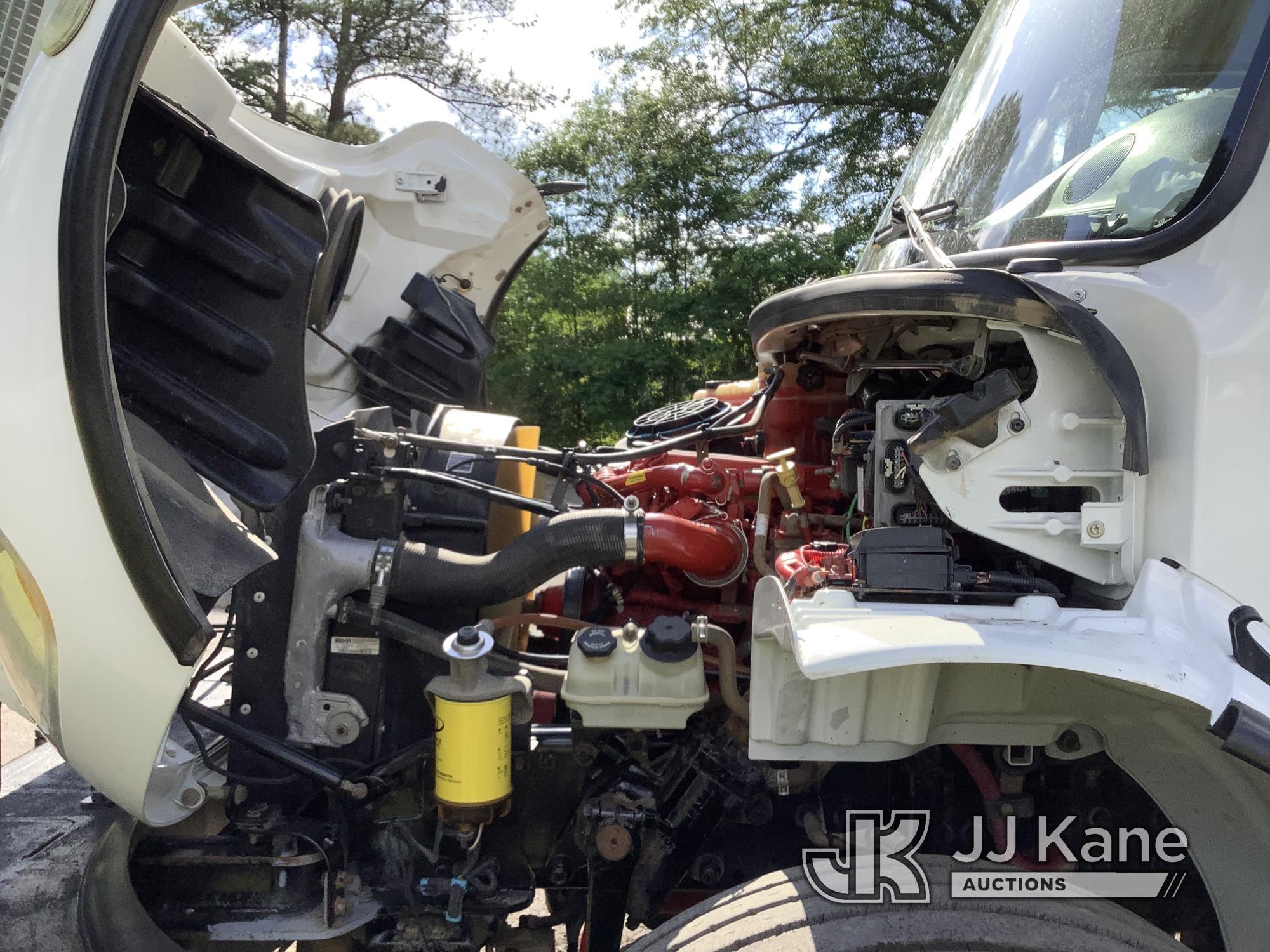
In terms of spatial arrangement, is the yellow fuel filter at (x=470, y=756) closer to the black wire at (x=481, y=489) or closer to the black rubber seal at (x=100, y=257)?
the black wire at (x=481, y=489)

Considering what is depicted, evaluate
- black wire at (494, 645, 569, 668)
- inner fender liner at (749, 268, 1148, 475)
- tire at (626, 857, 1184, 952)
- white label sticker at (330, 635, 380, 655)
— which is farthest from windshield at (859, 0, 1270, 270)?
white label sticker at (330, 635, 380, 655)

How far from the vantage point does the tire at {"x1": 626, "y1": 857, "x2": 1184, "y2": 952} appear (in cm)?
152

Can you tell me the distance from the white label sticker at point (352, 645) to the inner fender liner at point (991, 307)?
48.9 inches

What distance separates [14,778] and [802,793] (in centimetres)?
219

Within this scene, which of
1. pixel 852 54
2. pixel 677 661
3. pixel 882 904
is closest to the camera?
pixel 882 904

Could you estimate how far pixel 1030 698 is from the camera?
66.6 inches

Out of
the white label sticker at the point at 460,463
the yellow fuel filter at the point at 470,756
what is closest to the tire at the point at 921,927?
the yellow fuel filter at the point at 470,756

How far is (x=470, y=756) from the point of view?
198cm

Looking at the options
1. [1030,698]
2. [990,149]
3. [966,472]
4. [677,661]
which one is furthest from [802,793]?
[990,149]

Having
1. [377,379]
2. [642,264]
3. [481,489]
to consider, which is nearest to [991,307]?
[481,489]

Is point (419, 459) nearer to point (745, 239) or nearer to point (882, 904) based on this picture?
point (882, 904)

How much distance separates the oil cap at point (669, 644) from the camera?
1965 millimetres

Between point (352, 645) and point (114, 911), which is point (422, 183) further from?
point (114, 911)

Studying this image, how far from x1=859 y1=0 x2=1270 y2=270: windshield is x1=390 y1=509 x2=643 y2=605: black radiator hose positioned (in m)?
1.01
